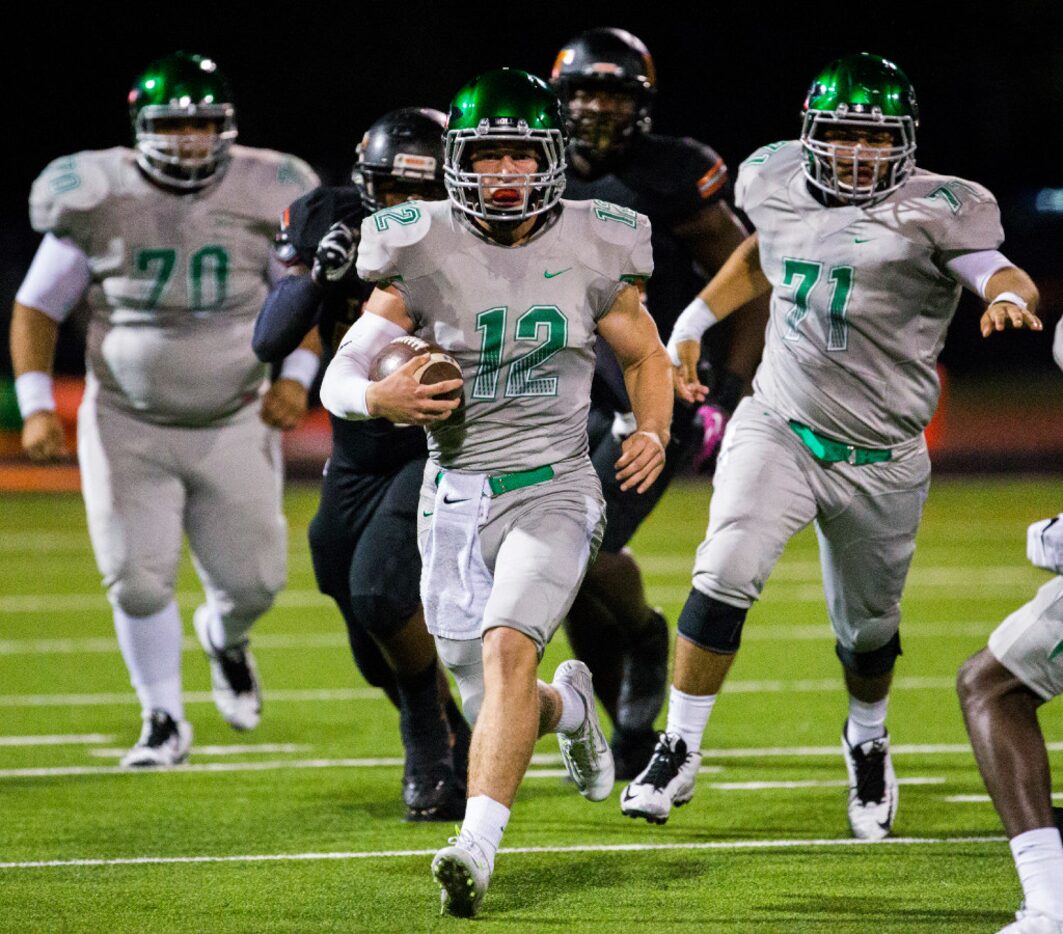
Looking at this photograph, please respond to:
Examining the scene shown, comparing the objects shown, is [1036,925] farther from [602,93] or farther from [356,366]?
[602,93]

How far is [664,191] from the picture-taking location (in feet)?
18.4

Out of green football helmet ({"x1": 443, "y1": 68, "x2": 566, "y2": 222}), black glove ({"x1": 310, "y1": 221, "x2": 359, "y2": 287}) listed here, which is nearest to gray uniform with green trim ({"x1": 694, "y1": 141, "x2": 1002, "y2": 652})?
green football helmet ({"x1": 443, "y1": 68, "x2": 566, "y2": 222})

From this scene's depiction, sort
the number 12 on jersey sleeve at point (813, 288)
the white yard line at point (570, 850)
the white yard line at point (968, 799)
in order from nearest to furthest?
the white yard line at point (570, 850) → the number 12 on jersey sleeve at point (813, 288) → the white yard line at point (968, 799)

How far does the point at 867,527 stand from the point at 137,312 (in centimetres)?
250

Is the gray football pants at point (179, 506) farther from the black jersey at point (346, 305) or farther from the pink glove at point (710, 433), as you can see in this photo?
the pink glove at point (710, 433)

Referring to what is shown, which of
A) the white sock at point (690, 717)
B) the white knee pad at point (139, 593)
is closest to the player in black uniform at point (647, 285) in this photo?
the white sock at point (690, 717)

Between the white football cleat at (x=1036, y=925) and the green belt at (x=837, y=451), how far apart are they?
1393 mm

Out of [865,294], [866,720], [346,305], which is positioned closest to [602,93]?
[346,305]

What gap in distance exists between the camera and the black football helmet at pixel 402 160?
473 centimetres

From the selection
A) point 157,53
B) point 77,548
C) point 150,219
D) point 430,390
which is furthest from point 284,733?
point 157,53

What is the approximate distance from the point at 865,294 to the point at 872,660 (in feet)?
3.22

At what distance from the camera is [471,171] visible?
162 inches

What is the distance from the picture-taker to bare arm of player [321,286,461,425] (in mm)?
3811

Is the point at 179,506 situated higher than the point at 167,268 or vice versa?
the point at 167,268
